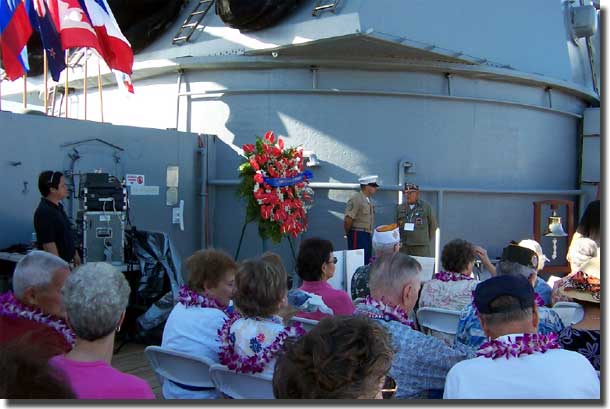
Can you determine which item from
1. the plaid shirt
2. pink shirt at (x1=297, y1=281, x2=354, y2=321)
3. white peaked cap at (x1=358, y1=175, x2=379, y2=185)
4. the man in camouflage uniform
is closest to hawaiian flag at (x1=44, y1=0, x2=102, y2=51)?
white peaked cap at (x1=358, y1=175, x2=379, y2=185)

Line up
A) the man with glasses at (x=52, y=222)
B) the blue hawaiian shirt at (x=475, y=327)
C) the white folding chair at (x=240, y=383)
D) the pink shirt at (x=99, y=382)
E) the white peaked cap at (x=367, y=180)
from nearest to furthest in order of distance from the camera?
the pink shirt at (x=99, y=382), the white folding chair at (x=240, y=383), the blue hawaiian shirt at (x=475, y=327), the man with glasses at (x=52, y=222), the white peaked cap at (x=367, y=180)

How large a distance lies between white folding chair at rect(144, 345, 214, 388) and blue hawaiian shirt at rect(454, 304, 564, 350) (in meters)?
1.25

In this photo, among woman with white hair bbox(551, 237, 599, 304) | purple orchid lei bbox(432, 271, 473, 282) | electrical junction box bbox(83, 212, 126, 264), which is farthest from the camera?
electrical junction box bbox(83, 212, 126, 264)

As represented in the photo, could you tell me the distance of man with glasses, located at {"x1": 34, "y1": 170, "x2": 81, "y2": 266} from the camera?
5387 mm

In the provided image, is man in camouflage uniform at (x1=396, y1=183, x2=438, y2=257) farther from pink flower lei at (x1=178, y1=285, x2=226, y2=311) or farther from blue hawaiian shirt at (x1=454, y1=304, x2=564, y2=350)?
pink flower lei at (x1=178, y1=285, x2=226, y2=311)

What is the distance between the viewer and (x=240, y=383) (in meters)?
2.81

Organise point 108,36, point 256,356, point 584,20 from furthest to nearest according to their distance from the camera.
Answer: point 584,20, point 108,36, point 256,356

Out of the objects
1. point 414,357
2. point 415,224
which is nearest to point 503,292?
point 414,357

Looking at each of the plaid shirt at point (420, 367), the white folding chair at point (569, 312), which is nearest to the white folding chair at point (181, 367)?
the plaid shirt at point (420, 367)

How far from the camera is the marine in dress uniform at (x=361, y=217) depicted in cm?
802

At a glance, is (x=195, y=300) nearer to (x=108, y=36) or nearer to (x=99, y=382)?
(x=99, y=382)

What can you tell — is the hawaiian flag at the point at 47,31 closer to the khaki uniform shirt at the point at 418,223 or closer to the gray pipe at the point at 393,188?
the gray pipe at the point at 393,188

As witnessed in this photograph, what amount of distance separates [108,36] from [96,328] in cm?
662

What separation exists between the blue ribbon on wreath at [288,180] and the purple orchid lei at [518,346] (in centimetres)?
551
